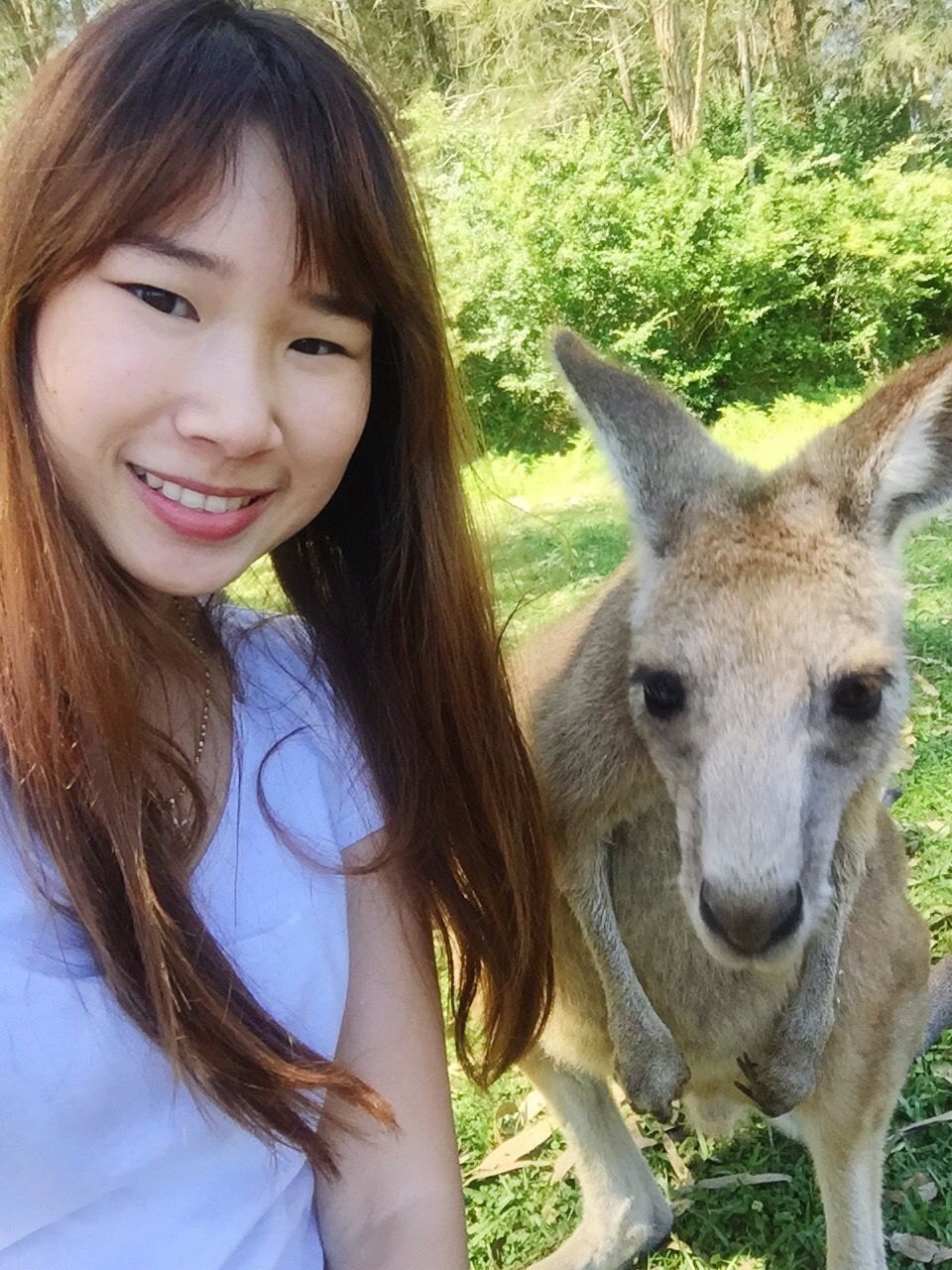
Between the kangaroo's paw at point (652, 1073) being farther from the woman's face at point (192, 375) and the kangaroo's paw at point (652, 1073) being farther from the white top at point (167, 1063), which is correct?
the woman's face at point (192, 375)

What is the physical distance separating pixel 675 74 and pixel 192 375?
11714 mm

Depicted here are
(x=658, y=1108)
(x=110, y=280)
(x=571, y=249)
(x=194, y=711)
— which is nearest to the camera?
(x=110, y=280)

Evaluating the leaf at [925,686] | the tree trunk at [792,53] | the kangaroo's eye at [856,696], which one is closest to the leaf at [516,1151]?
the kangaroo's eye at [856,696]

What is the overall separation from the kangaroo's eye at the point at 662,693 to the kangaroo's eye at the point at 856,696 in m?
0.20

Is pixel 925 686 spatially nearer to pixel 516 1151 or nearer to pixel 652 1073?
pixel 516 1151

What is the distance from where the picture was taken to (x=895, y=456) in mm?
1603

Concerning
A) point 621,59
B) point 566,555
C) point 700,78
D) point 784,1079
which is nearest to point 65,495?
point 784,1079

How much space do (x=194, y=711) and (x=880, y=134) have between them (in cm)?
1364

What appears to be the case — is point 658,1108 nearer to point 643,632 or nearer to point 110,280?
point 643,632

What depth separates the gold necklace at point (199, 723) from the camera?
114 centimetres

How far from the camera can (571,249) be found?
984cm

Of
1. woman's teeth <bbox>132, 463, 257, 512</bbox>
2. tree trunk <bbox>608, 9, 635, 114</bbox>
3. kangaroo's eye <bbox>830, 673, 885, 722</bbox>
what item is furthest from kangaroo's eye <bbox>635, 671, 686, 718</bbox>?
tree trunk <bbox>608, 9, 635, 114</bbox>

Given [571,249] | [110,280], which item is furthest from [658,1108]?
[571,249]

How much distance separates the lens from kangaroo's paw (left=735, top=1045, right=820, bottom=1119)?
69.4 inches
